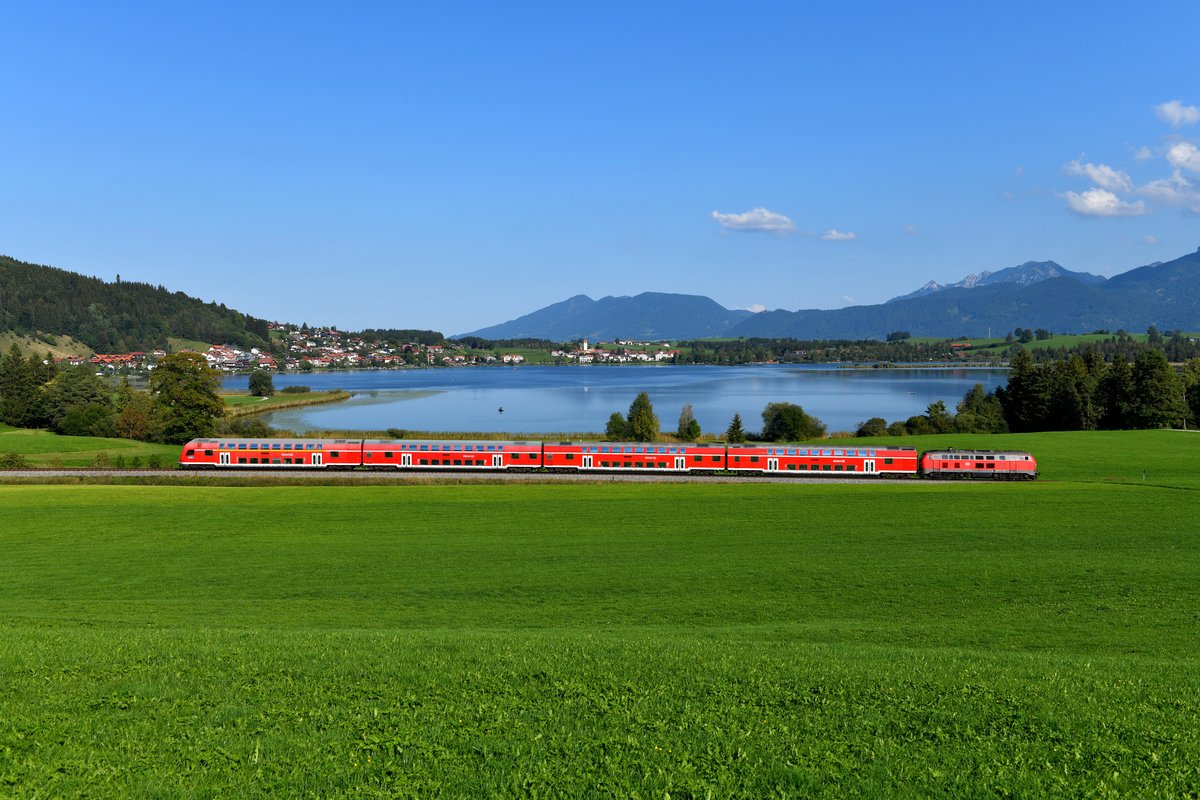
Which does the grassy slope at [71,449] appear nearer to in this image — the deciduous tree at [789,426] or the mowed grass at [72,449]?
the mowed grass at [72,449]

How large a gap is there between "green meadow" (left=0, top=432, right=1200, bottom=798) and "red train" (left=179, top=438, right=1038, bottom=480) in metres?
14.2

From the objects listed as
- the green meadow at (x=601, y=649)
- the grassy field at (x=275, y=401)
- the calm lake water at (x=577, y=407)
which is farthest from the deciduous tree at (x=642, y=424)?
Answer: the grassy field at (x=275, y=401)

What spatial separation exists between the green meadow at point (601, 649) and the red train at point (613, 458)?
14.2m

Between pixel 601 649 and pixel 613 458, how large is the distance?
40.9 m

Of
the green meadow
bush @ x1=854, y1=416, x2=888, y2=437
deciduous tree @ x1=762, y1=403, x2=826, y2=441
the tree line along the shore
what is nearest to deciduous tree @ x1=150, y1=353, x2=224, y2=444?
the tree line along the shore

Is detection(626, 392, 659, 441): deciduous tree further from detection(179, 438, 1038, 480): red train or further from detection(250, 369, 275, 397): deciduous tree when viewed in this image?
detection(250, 369, 275, 397): deciduous tree

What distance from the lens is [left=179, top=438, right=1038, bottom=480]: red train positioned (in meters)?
55.7

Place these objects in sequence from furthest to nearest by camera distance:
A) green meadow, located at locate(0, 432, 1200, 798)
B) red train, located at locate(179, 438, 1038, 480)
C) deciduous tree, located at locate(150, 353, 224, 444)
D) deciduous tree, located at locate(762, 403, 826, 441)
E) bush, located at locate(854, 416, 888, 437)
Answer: bush, located at locate(854, 416, 888, 437) → deciduous tree, located at locate(762, 403, 826, 441) → deciduous tree, located at locate(150, 353, 224, 444) → red train, located at locate(179, 438, 1038, 480) → green meadow, located at locate(0, 432, 1200, 798)

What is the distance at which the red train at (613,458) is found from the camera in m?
55.7

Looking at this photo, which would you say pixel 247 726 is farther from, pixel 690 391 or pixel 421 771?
pixel 690 391

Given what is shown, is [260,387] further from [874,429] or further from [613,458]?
[613,458]

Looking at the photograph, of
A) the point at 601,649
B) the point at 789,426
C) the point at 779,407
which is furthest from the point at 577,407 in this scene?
the point at 601,649

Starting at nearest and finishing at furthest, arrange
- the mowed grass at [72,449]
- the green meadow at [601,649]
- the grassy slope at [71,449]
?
the green meadow at [601,649] < the mowed grass at [72,449] < the grassy slope at [71,449]

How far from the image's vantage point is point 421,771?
979 centimetres
